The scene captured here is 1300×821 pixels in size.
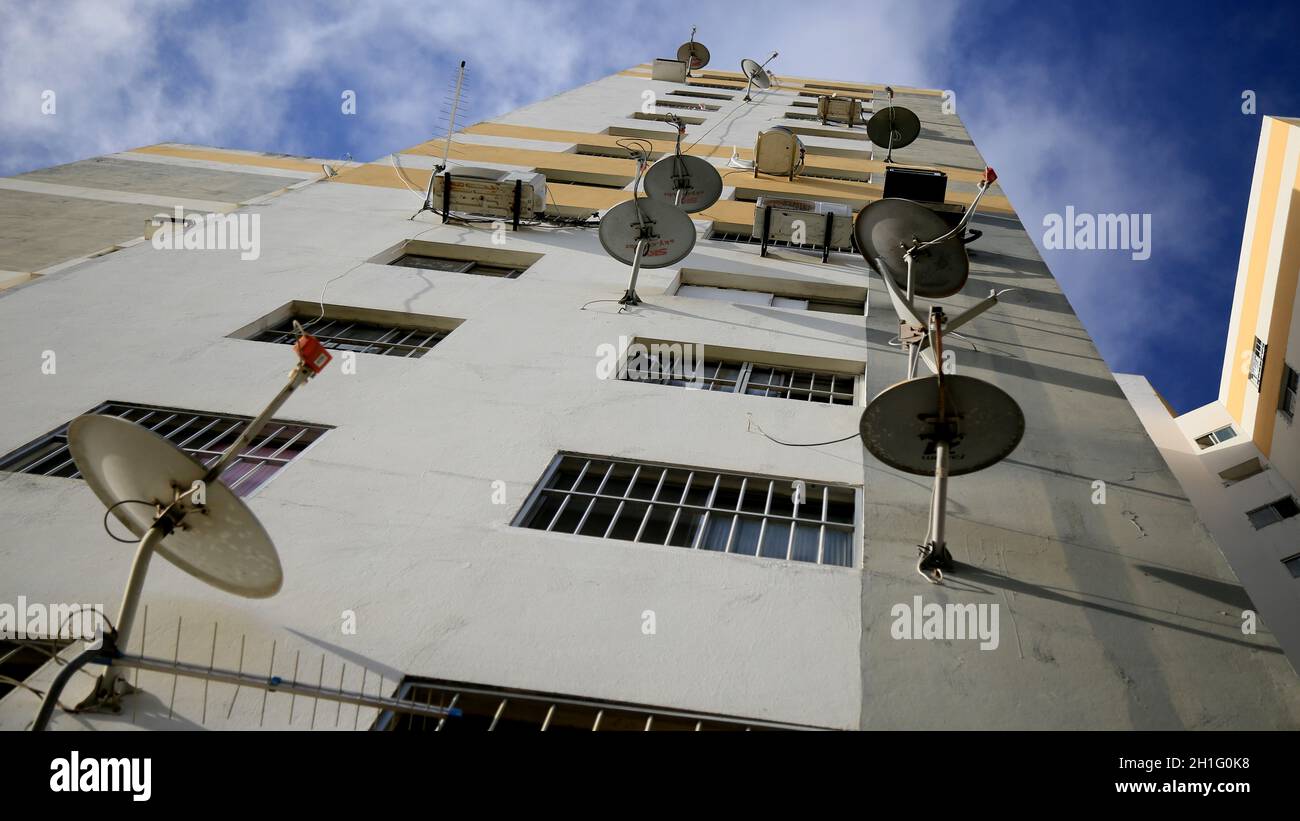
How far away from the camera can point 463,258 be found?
19375 millimetres

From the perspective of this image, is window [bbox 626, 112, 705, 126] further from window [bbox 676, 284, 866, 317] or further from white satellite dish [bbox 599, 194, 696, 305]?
white satellite dish [bbox 599, 194, 696, 305]

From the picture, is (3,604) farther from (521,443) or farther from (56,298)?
(56,298)

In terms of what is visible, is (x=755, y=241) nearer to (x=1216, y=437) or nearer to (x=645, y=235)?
(x=645, y=235)

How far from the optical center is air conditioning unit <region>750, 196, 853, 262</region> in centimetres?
1970

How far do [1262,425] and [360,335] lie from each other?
70.0ft

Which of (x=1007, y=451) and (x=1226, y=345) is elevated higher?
(x=1226, y=345)

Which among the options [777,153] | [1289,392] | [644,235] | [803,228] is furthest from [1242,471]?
[644,235]

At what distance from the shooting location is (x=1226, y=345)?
1061 inches

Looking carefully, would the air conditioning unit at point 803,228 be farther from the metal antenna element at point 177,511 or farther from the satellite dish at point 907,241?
the metal antenna element at point 177,511

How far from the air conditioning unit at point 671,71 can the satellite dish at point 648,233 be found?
28.8 meters

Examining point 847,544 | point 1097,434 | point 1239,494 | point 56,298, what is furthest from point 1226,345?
point 56,298

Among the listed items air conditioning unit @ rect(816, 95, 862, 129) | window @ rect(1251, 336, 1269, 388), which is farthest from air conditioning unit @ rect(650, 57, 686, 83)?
window @ rect(1251, 336, 1269, 388)

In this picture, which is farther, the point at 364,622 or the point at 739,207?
the point at 739,207

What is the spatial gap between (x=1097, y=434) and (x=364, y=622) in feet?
33.2
